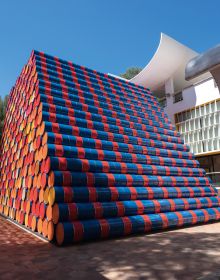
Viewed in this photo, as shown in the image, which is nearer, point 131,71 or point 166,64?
point 166,64

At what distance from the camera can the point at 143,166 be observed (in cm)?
923

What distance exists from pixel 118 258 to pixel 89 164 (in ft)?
11.6

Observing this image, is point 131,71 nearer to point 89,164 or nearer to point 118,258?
point 89,164

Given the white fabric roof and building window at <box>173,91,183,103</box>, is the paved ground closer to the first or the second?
building window at <box>173,91,183,103</box>

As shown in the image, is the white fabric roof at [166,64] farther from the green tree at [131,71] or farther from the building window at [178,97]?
the green tree at [131,71]

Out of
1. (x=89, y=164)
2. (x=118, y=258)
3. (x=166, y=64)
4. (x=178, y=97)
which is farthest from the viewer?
(x=166, y=64)

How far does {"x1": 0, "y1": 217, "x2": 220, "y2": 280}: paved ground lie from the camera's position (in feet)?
12.6

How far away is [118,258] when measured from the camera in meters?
4.68

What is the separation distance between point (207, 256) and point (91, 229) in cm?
272

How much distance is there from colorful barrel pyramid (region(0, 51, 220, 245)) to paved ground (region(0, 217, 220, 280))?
0.59m

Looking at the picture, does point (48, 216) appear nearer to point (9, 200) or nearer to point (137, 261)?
point (137, 261)

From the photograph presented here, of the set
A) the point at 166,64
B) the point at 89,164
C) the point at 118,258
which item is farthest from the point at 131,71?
the point at 118,258

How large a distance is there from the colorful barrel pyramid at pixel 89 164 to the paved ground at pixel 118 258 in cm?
59

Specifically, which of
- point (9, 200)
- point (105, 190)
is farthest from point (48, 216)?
point (9, 200)
